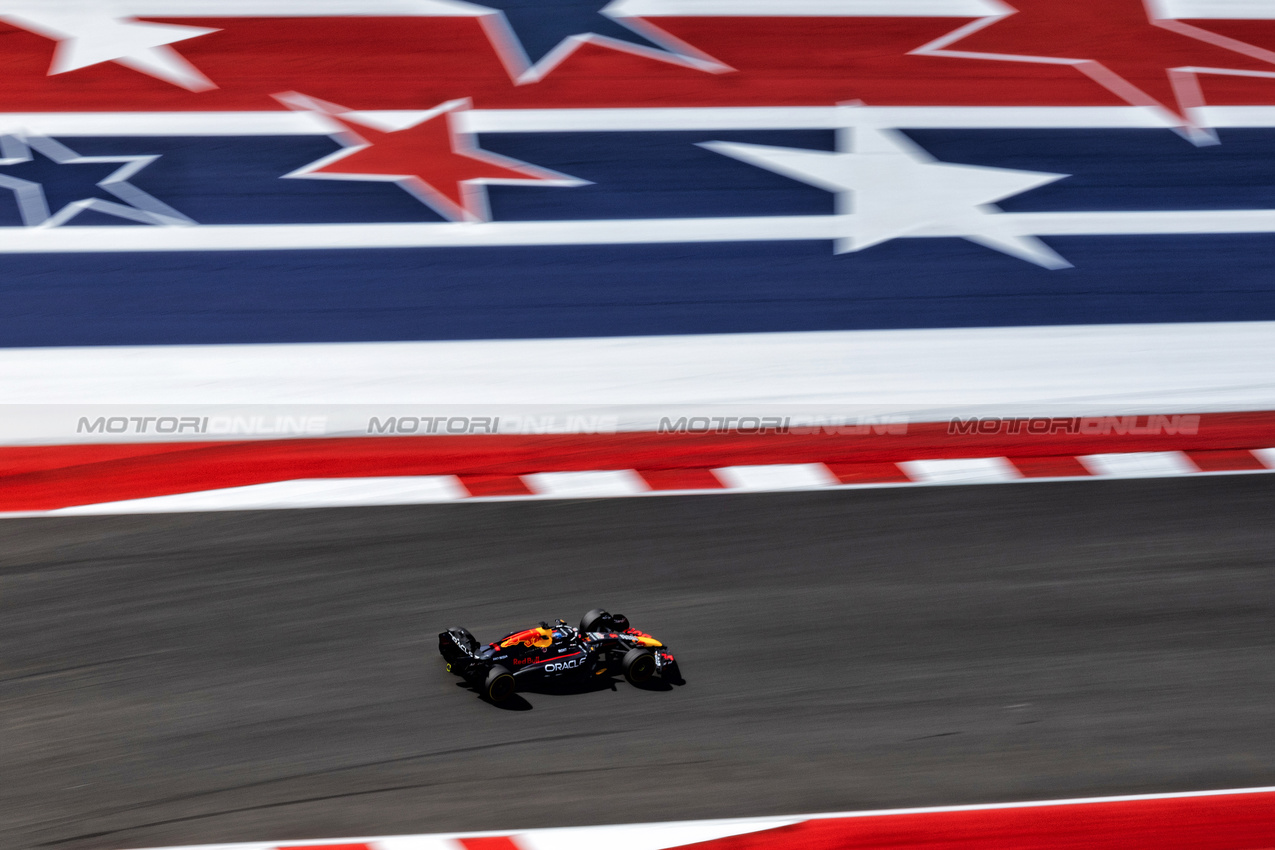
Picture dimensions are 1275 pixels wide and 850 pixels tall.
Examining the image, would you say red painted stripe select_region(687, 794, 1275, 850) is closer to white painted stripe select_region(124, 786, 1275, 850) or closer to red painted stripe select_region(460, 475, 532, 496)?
white painted stripe select_region(124, 786, 1275, 850)

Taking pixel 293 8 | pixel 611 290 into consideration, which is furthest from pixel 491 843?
pixel 293 8

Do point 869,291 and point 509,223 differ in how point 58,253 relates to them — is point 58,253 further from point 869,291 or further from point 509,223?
point 869,291

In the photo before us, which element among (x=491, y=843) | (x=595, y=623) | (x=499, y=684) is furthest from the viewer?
(x=595, y=623)

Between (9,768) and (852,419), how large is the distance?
10.9 feet

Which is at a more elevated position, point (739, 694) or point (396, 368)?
point (396, 368)

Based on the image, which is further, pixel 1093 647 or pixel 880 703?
pixel 1093 647

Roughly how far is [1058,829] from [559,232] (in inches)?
119

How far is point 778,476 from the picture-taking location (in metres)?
4.67

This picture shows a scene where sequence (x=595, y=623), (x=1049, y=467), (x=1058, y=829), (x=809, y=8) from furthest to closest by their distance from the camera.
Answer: (x=809, y=8) → (x=1049, y=467) → (x=595, y=623) → (x=1058, y=829)

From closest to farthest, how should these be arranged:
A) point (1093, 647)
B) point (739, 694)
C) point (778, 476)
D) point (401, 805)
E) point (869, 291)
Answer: point (401, 805), point (739, 694), point (1093, 647), point (778, 476), point (869, 291)

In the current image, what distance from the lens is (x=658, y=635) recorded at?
12.4 ft

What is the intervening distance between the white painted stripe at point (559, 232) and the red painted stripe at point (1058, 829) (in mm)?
2656

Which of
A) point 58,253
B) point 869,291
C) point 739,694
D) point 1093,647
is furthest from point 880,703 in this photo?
point 58,253

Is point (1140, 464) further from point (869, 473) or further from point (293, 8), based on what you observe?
point (293, 8)
